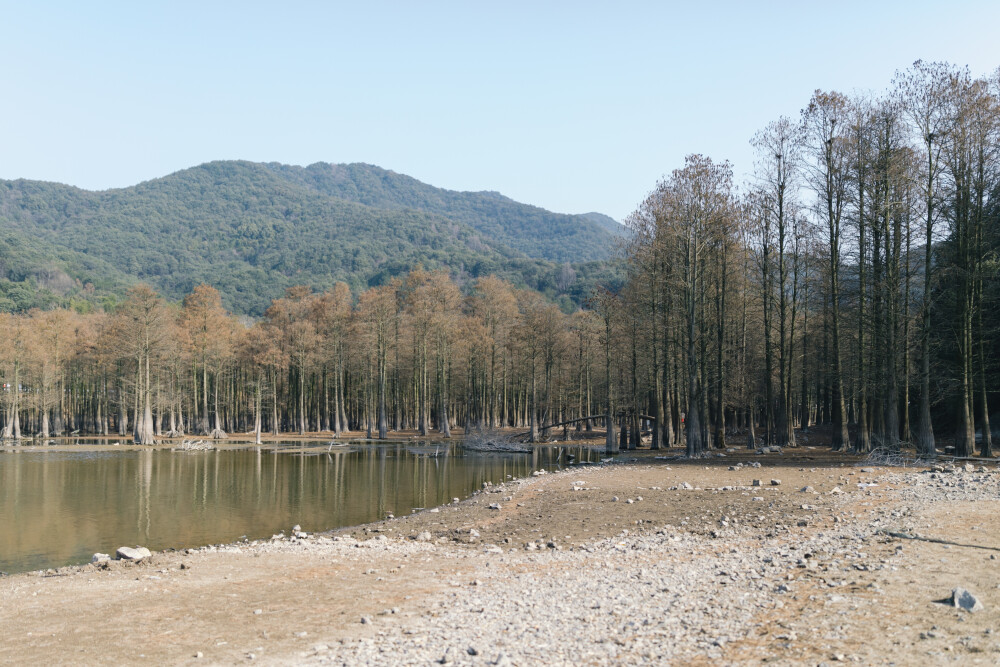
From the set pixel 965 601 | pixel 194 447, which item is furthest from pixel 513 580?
pixel 194 447

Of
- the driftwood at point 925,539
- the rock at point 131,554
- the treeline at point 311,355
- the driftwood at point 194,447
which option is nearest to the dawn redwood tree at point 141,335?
the treeline at point 311,355

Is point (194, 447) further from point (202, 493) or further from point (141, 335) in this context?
point (202, 493)

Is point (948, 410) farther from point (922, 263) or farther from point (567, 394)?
point (567, 394)

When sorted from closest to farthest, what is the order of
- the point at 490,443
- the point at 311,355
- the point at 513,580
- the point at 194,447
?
the point at 513,580 < the point at 490,443 < the point at 194,447 < the point at 311,355

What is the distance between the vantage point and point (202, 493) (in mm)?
29078

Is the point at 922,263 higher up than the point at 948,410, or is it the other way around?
the point at 922,263

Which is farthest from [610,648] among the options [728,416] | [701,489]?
[728,416]

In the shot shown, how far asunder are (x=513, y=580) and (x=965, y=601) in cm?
661

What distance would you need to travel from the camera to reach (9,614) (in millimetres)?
10680

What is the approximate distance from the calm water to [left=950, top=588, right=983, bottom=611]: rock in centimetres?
1636

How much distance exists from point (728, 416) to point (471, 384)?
25003 millimetres

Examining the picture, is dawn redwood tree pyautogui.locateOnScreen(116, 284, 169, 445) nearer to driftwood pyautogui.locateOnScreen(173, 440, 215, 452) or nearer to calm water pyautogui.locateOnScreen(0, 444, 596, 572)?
driftwood pyautogui.locateOnScreen(173, 440, 215, 452)

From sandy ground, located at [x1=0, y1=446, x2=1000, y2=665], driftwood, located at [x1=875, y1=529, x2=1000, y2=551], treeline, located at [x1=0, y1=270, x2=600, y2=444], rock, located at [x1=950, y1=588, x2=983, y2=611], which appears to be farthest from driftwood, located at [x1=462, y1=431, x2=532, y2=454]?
rock, located at [x1=950, y1=588, x2=983, y2=611]

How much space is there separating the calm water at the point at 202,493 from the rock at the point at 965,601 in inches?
644
